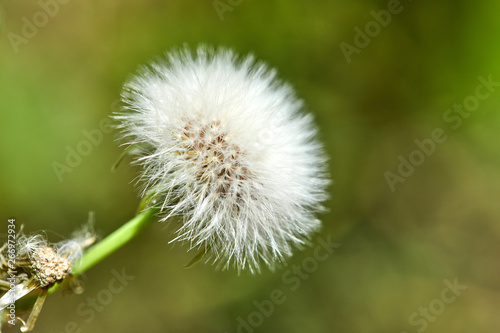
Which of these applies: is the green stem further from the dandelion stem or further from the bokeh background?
the bokeh background

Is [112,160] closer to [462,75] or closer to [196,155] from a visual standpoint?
[196,155]

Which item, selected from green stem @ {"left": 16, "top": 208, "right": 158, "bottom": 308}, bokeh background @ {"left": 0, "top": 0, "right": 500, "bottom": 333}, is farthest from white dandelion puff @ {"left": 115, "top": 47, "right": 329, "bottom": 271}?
bokeh background @ {"left": 0, "top": 0, "right": 500, "bottom": 333}

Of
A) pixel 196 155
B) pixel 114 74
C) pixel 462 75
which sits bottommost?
pixel 196 155

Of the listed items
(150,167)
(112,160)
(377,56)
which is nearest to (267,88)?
(150,167)

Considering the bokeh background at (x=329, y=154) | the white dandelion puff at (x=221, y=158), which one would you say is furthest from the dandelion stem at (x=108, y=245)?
the bokeh background at (x=329, y=154)

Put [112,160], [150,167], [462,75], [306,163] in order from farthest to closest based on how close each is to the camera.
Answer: [462,75] < [112,160] < [306,163] < [150,167]

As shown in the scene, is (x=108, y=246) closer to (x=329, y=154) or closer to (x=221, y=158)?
(x=221, y=158)
